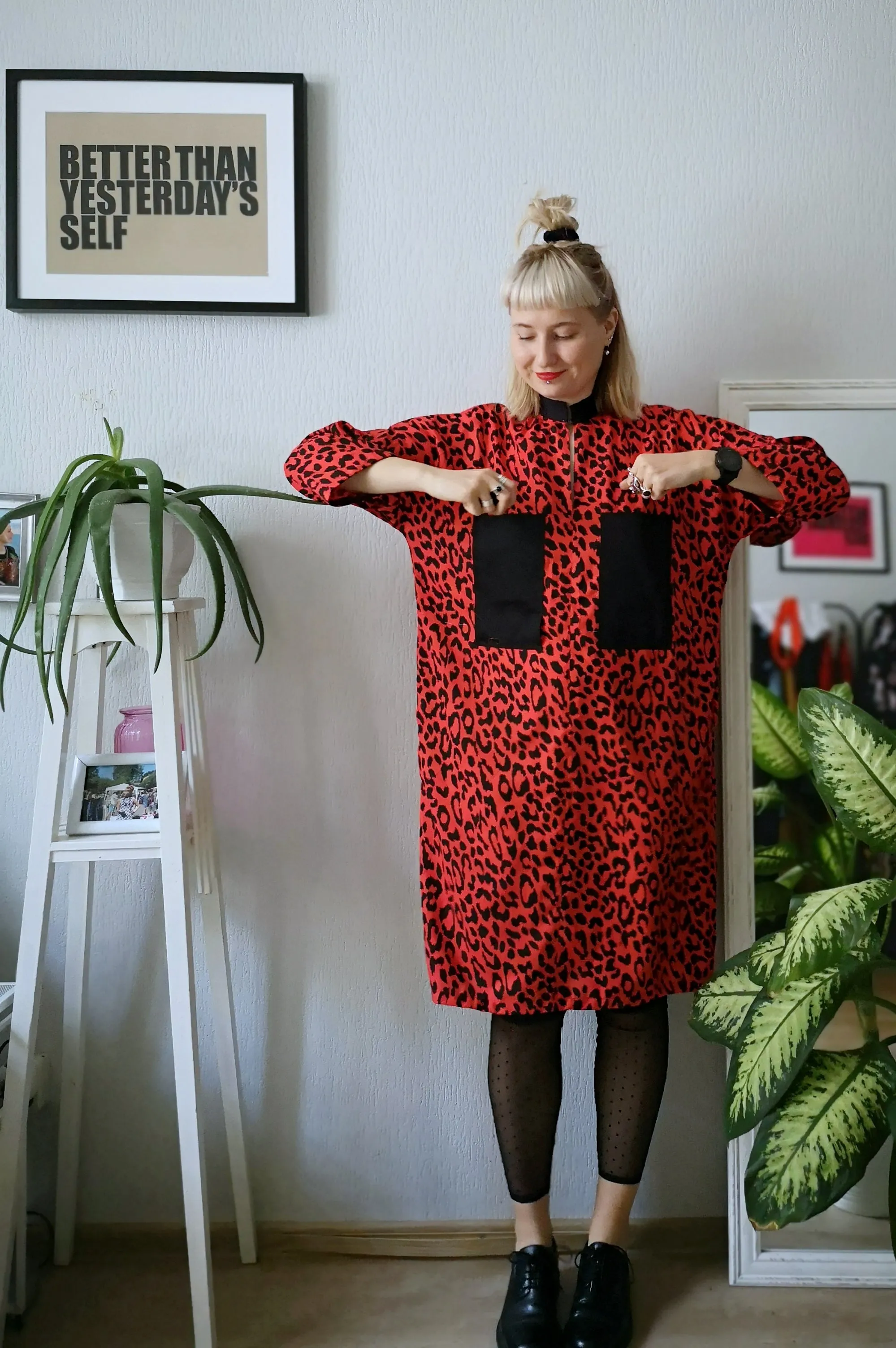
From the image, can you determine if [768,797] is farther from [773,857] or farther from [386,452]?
[386,452]

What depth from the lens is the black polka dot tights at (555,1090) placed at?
5.15 feet

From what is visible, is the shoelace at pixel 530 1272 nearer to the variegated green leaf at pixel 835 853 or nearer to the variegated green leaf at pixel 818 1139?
the variegated green leaf at pixel 818 1139

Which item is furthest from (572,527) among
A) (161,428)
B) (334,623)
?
(161,428)

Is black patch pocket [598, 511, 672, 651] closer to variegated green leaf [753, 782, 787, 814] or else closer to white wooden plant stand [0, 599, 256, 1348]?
variegated green leaf [753, 782, 787, 814]

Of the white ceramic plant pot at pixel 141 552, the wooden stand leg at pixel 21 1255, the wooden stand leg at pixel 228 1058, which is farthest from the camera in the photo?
the wooden stand leg at pixel 228 1058

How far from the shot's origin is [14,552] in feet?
5.77

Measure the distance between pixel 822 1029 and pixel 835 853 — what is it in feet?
1.63

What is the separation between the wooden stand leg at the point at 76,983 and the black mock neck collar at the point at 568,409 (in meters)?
0.80

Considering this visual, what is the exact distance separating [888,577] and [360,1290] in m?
1.49

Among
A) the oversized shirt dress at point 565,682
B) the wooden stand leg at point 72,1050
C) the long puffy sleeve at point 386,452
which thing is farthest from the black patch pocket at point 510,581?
the wooden stand leg at point 72,1050

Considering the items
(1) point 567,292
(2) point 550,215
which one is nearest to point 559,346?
(1) point 567,292

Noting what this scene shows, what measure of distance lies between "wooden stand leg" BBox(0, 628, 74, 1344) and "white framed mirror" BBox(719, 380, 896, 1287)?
3.53 feet

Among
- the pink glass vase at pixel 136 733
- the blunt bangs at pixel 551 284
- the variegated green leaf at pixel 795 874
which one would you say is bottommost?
the variegated green leaf at pixel 795 874

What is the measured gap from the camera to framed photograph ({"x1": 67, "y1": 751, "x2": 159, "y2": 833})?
1513mm
